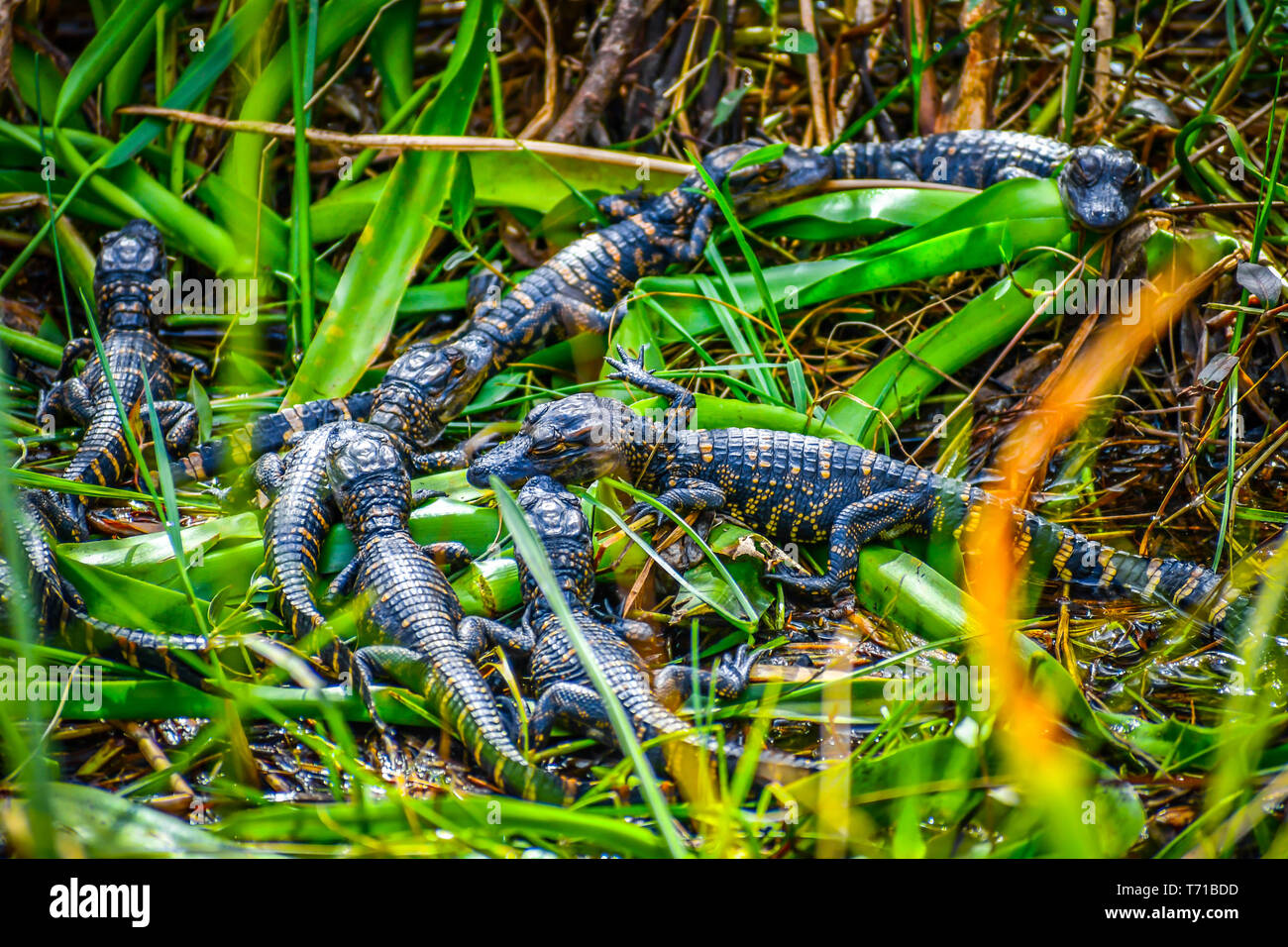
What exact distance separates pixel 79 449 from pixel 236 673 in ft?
4.70

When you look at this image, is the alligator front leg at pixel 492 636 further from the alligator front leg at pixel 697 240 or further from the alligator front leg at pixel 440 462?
the alligator front leg at pixel 697 240

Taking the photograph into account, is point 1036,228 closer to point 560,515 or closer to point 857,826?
point 560,515

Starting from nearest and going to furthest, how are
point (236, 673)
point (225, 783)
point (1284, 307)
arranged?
point (225, 783) < point (236, 673) < point (1284, 307)

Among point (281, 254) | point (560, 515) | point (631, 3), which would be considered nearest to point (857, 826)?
point (560, 515)

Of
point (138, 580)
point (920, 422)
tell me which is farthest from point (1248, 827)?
point (138, 580)

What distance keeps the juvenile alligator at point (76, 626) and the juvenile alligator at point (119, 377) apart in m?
0.40

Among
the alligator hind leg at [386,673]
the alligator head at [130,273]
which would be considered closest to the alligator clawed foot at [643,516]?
the alligator hind leg at [386,673]

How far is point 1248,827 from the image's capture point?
1.99 metres

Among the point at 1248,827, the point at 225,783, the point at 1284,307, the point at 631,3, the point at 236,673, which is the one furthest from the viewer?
the point at 631,3

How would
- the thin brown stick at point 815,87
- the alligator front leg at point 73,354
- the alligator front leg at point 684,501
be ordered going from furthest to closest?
1. the thin brown stick at point 815,87
2. the alligator front leg at point 73,354
3. the alligator front leg at point 684,501

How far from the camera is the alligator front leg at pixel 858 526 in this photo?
301 centimetres
